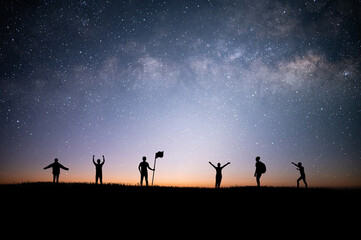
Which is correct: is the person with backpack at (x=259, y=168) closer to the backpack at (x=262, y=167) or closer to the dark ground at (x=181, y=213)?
the backpack at (x=262, y=167)

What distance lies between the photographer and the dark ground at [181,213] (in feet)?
21.5

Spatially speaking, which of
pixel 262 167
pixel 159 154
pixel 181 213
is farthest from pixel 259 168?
pixel 181 213

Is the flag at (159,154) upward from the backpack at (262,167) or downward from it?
upward

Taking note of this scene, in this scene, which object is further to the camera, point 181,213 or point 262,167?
point 262,167

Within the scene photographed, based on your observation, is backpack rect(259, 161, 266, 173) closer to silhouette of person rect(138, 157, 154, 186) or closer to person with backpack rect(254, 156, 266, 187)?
person with backpack rect(254, 156, 266, 187)

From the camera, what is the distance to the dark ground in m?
6.56

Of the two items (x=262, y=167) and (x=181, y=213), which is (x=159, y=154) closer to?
(x=262, y=167)

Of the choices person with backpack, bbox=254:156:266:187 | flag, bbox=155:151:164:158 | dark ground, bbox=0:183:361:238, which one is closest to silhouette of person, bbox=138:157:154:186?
flag, bbox=155:151:164:158

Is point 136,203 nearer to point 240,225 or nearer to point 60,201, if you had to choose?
point 60,201

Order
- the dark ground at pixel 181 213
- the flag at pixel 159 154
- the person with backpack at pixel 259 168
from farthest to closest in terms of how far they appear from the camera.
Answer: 1. the flag at pixel 159 154
2. the person with backpack at pixel 259 168
3. the dark ground at pixel 181 213

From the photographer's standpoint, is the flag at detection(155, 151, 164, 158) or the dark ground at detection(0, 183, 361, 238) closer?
the dark ground at detection(0, 183, 361, 238)

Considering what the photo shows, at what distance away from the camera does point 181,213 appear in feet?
25.6

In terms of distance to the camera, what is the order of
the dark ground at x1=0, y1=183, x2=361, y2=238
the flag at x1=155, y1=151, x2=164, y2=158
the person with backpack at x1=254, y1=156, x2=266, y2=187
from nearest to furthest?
Result: the dark ground at x1=0, y1=183, x2=361, y2=238
the person with backpack at x1=254, y1=156, x2=266, y2=187
the flag at x1=155, y1=151, x2=164, y2=158

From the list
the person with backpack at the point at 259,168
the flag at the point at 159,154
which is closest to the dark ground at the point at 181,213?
the person with backpack at the point at 259,168
